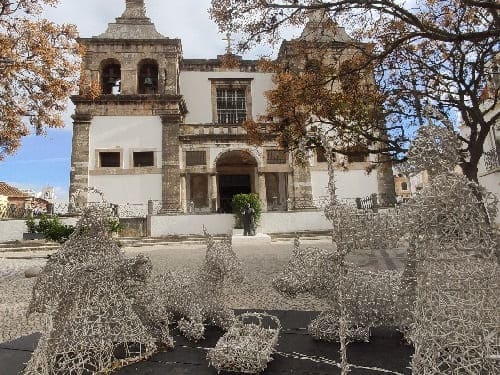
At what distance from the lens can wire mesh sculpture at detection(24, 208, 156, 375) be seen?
2.76 meters

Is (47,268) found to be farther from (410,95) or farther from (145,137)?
(145,137)

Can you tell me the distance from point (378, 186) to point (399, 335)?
1860cm

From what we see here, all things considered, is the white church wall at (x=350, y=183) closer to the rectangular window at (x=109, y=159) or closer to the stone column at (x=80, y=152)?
the rectangular window at (x=109, y=159)

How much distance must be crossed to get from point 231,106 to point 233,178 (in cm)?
443

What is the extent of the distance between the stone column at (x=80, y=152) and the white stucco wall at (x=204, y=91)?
5.74 m

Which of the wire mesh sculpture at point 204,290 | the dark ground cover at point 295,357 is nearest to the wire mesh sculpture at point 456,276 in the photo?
the dark ground cover at point 295,357

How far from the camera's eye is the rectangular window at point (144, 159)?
67.9ft

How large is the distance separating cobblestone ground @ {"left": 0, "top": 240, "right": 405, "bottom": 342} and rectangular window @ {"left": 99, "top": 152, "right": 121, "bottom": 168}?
757 cm

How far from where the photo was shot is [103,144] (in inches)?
811

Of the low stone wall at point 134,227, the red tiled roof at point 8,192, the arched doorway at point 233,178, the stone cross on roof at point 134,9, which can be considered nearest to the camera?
the low stone wall at point 134,227

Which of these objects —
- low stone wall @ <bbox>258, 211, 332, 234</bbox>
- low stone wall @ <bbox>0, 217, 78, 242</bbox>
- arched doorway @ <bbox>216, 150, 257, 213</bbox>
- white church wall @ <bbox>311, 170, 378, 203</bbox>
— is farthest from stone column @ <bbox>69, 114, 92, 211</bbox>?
white church wall @ <bbox>311, 170, 378, 203</bbox>

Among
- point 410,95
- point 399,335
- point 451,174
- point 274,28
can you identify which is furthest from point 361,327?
point 410,95

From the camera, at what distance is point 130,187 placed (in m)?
20.1

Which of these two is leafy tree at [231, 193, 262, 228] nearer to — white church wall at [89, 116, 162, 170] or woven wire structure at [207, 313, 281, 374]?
white church wall at [89, 116, 162, 170]
